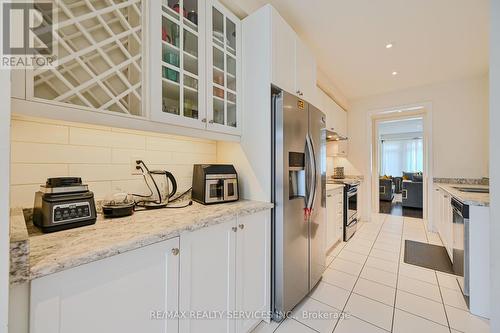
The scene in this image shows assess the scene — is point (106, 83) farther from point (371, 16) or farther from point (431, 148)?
point (431, 148)

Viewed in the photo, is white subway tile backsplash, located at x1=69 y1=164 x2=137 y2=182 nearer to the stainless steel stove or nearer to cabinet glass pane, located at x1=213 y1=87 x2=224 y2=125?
cabinet glass pane, located at x1=213 y1=87 x2=224 y2=125

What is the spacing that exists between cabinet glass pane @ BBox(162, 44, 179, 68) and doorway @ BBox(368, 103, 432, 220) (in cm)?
435

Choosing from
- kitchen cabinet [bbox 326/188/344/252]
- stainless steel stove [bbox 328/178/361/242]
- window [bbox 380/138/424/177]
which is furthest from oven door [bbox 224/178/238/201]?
window [bbox 380/138/424/177]

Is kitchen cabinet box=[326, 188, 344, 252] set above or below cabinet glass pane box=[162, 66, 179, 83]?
below

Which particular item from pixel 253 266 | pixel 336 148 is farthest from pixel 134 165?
pixel 336 148

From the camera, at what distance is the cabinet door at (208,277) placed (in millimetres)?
1008

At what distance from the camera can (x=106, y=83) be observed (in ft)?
3.35

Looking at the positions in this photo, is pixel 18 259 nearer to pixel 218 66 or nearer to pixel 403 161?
pixel 218 66

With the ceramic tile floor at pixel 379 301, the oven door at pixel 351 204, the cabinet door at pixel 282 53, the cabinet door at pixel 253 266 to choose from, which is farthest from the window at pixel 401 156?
the cabinet door at pixel 253 266

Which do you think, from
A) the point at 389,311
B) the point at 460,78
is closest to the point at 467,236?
the point at 389,311

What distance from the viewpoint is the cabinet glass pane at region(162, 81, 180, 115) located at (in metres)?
1.23

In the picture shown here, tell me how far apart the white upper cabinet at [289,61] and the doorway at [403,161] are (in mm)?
3087

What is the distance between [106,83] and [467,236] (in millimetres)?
2845

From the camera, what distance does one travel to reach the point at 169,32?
1248 millimetres
